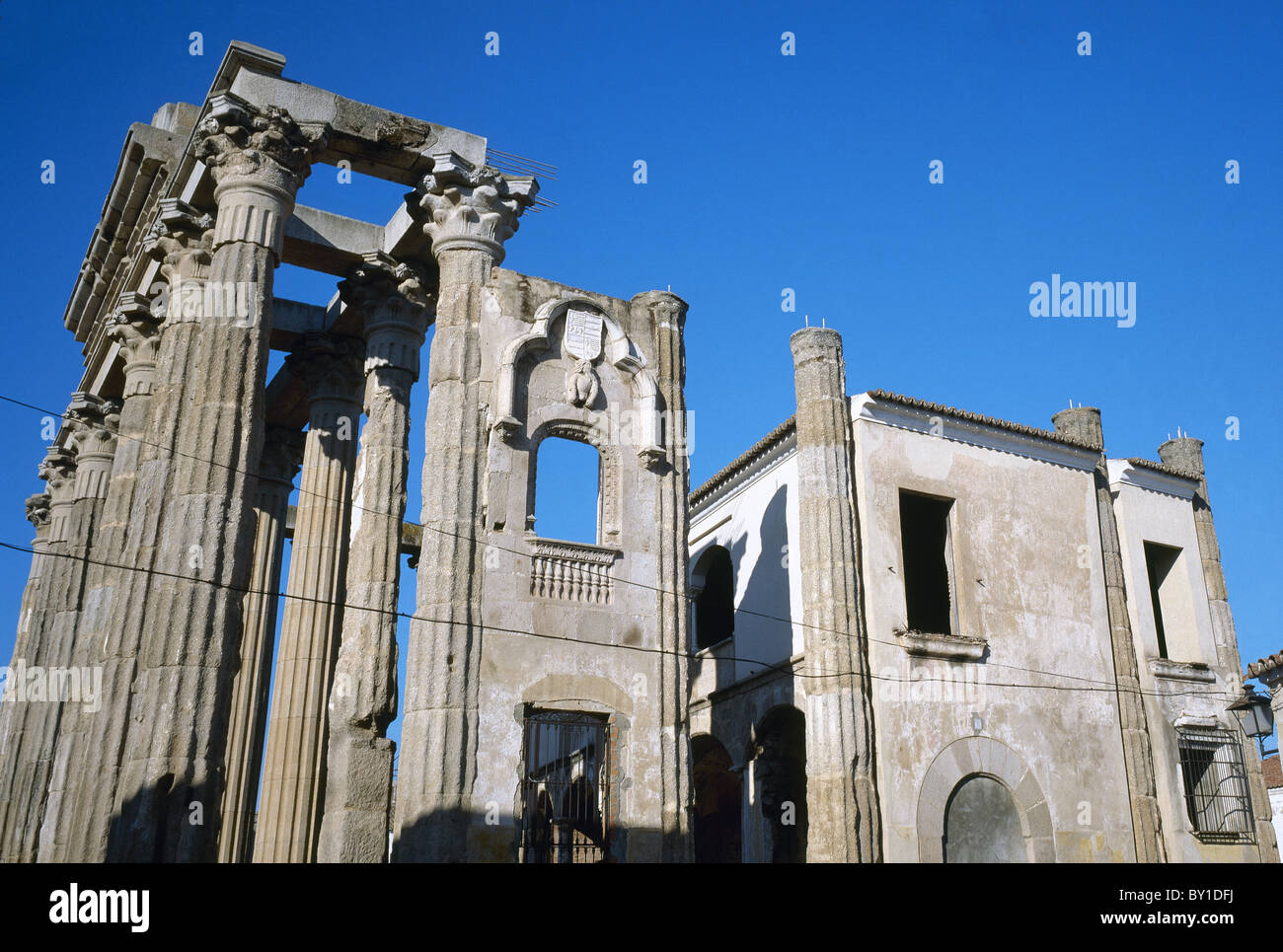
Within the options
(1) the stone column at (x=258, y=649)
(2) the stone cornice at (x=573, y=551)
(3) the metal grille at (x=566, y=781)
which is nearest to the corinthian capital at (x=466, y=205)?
(2) the stone cornice at (x=573, y=551)

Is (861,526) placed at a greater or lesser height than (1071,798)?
greater

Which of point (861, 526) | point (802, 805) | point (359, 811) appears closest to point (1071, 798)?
point (802, 805)

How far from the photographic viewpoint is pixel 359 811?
12609 mm

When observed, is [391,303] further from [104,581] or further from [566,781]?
[566,781]

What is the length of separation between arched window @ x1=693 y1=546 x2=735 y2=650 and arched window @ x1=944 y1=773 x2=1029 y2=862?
19.9 feet

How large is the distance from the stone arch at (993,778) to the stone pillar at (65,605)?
1311 cm

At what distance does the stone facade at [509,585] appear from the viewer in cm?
1247

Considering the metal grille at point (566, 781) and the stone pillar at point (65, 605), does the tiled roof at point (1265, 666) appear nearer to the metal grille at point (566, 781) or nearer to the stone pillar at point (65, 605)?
the metal grille at point (566, 781)

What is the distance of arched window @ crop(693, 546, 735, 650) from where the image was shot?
2362cm

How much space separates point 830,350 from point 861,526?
10.2 feet

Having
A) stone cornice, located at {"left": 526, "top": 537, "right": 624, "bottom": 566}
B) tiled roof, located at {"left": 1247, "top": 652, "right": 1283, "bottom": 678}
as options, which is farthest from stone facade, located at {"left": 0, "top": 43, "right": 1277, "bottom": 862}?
tiled roof, located at {"left": 1247, "top": 652, "right": 1283, "bottom": 678}

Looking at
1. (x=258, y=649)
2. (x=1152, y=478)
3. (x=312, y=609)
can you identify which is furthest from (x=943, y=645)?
(x=258, y=649)
